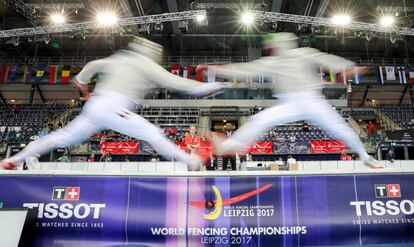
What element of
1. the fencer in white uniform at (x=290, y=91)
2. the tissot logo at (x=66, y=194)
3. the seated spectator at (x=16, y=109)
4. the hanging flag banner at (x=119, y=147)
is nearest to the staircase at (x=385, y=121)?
the hanging flag banner at (x=119, y=147)

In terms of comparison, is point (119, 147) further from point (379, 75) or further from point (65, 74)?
point (379, 75)

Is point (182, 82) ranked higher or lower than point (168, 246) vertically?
higher

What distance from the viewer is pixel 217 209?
3953mm

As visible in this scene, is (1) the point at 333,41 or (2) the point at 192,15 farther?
(1) the point at 333,41

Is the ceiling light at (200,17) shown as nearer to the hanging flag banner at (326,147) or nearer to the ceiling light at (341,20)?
the ceiling light at (341,20)

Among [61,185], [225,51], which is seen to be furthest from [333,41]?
[61,185]

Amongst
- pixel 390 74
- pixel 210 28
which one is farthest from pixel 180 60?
pixel 390 74

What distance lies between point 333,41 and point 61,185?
21.3 metres

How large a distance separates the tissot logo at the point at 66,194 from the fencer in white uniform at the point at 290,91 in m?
1.98

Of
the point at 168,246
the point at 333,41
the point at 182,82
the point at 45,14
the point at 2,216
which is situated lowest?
the point at 168,246

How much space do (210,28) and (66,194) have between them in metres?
17.7

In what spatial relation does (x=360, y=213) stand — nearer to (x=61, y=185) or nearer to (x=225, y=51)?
(x=61, y=185)

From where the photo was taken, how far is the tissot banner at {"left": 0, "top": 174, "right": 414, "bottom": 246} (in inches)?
152

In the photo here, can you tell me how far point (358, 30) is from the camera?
15.7 m
